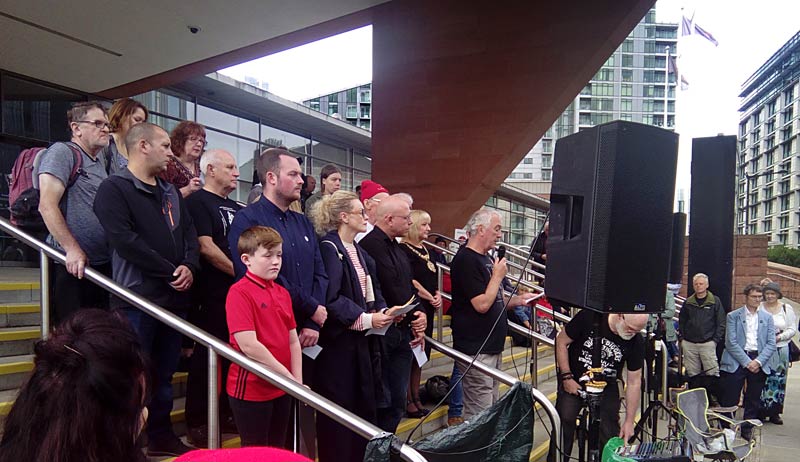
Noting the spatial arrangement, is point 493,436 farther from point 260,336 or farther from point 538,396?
point 260,336

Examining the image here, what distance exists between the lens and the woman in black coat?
116 inches

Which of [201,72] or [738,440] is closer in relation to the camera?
[738,440]

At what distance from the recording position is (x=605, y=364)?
12.2 ft

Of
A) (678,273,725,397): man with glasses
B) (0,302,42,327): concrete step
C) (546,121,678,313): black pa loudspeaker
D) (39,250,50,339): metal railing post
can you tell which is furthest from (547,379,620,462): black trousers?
(678,273,725,397): man with glasses

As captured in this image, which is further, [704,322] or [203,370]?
[704,322]

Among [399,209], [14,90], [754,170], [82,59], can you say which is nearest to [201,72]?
[82,59]

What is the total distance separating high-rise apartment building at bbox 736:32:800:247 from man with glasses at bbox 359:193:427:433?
60.8 metres

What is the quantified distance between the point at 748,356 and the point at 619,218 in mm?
5225

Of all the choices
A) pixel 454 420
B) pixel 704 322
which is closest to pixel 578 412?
pixel 454 420

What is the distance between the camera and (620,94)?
86250 millimetres

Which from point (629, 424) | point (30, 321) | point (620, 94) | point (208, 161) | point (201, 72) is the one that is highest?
point (620, 94)

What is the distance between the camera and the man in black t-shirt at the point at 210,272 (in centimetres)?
297

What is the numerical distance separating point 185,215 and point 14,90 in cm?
836

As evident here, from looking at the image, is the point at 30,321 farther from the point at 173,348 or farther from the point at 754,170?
the point at 754,170
